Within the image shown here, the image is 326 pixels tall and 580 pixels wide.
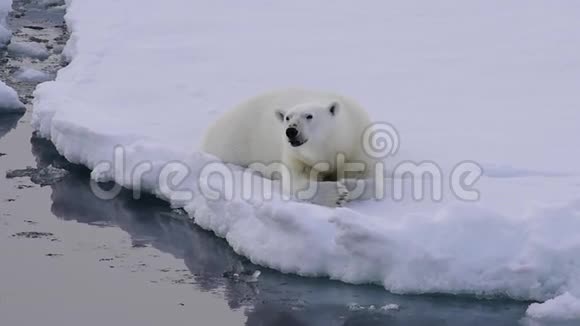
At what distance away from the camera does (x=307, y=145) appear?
6.00m

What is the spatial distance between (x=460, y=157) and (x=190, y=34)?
526cm

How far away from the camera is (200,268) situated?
5742 mm

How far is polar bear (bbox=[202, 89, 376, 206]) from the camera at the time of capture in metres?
5.94

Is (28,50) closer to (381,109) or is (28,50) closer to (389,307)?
(381,109)

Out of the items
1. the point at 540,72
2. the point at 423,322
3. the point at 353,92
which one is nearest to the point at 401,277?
the point at 423,322

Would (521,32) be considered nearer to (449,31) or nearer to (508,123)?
(449,31)

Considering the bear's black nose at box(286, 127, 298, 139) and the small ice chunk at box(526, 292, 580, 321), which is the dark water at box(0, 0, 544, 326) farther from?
the bear's black nose at box(286, 127, 298, 139)

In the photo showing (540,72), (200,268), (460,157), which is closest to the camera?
(200,268)

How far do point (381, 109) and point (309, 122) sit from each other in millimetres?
2049

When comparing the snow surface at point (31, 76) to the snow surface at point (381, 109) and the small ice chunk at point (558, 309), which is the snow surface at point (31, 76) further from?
the small ice chunk at point (558, 309)

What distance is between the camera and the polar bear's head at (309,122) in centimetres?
585

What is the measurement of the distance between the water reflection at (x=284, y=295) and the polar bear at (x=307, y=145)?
0.57m

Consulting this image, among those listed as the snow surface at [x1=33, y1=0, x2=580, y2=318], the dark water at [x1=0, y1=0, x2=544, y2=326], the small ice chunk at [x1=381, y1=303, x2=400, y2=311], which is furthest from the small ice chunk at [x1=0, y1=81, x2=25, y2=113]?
the small ice chunk at [x1=381, y1=303, x2=400, y2=311]

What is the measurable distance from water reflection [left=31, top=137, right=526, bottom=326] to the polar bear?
57 centimetres
